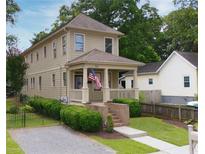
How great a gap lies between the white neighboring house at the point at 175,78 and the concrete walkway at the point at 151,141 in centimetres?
936

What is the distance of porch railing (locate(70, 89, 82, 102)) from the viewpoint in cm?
1313

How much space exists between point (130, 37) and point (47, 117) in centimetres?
1483

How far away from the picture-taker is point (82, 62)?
12.4 metres

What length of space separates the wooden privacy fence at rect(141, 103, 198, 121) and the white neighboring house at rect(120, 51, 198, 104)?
4.54 m

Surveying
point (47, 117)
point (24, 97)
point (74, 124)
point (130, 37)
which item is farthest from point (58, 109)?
point (130, 37)

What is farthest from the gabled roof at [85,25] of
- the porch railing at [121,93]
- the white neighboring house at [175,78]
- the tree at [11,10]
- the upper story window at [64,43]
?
the white neighboring house at [175,78]

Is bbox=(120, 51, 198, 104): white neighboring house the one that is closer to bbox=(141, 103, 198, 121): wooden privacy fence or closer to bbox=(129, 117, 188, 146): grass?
bbox=(141, 103, 198, 121): wooden privacy fence

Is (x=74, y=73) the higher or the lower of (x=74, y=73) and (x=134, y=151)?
the higher

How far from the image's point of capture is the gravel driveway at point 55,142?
731cm

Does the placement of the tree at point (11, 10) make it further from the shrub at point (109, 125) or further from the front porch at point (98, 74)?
the shrub at point (109, 125)

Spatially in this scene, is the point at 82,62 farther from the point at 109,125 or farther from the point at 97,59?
the point at 109,125

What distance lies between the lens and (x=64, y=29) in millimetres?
13906
